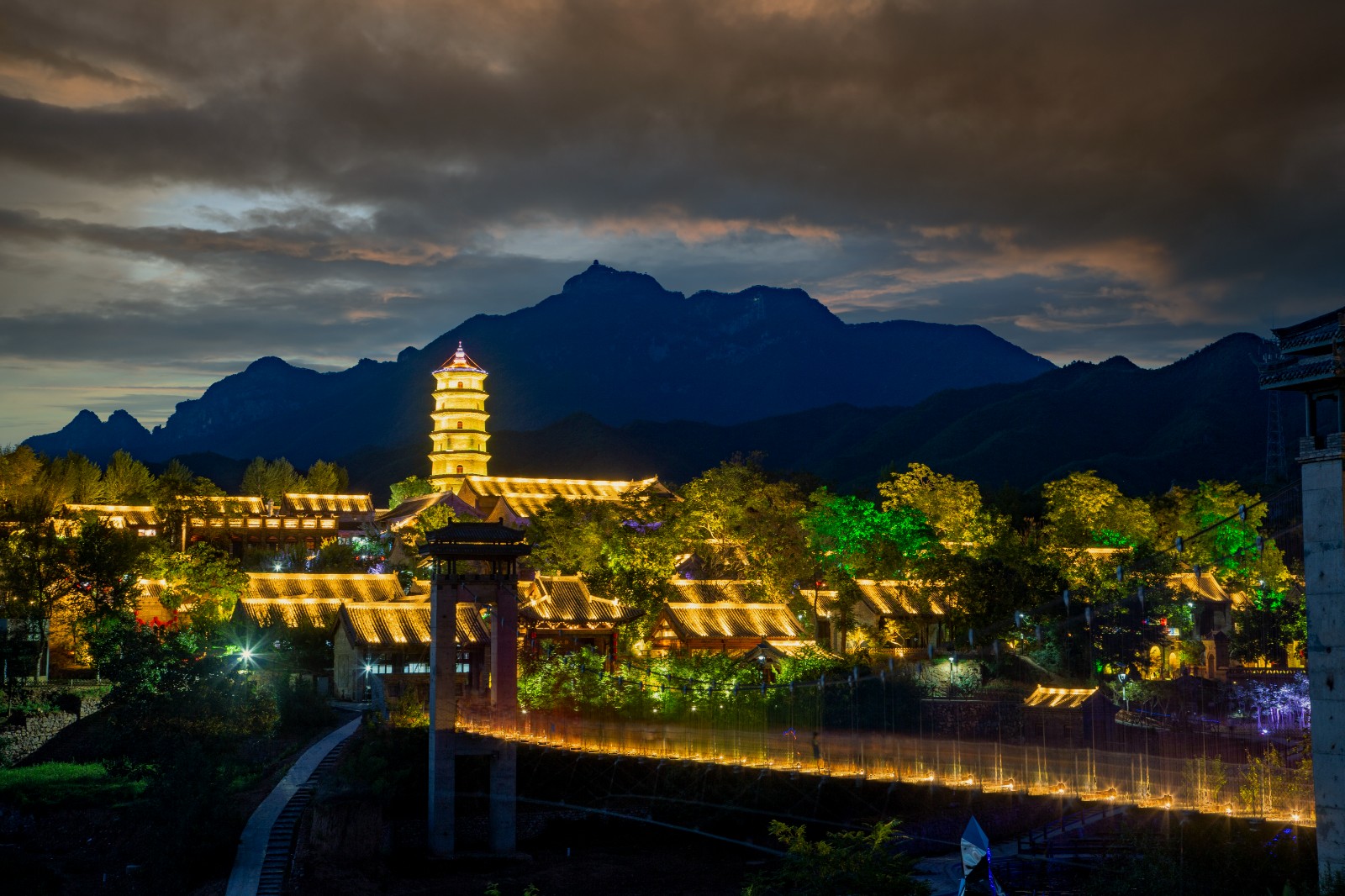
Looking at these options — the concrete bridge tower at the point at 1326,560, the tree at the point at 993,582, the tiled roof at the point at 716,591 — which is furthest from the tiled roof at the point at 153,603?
the concrete bridge tower at the point at 1326,560

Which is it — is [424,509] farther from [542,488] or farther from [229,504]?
[229,504]

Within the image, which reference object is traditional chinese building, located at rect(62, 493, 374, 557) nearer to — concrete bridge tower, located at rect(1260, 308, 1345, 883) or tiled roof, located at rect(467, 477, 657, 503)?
tiled roof, located at rect(467, 477, 657, 503)

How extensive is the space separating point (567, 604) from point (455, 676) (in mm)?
14839

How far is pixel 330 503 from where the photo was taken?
8381 cm

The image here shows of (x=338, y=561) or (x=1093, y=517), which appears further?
(x=338, y=561)

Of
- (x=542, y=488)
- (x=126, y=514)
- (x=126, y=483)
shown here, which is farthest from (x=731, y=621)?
(x=126, y=483)

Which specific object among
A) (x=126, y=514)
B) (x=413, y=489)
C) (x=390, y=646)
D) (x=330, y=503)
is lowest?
(x=390, y=646)

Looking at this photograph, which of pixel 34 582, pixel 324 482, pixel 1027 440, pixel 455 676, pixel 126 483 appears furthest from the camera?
pixel 1027 440

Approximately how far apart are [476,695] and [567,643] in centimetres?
1173

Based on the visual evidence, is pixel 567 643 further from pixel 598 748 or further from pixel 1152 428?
pixel 1152 428

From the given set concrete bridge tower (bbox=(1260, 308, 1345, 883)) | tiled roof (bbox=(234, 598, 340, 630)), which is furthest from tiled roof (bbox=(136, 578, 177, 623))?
concrete bridge tower (bbox=(1260, 308, 1345, 883))

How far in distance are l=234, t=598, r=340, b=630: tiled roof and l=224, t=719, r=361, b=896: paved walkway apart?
1048 cm

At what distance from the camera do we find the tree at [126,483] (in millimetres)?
84562

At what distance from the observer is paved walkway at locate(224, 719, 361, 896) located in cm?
2573
